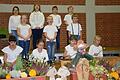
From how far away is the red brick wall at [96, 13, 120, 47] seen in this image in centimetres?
1361

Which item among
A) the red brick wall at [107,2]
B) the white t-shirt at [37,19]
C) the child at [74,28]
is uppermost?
the red brick wall at [107,2]

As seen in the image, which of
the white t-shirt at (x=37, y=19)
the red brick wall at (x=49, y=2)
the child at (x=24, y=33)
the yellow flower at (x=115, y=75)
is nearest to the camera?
the yellow flower at (x=115, y=75)

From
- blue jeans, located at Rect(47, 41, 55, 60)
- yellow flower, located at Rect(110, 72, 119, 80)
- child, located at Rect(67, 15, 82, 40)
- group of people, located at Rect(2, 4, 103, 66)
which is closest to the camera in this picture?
yellow flower, located at Rect(110, 72, 119, 80)

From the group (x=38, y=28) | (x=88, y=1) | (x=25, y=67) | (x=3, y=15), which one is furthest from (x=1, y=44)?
(x=25, y=67)

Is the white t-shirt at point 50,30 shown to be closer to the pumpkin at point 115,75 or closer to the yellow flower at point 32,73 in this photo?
the pumpkin at point 115,75

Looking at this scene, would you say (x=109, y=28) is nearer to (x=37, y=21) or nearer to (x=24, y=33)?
(x=37, y=21)

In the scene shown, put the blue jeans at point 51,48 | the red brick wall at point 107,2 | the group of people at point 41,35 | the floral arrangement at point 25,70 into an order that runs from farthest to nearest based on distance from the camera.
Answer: the red brick wall at point 107,2
the blue jeans at point 51,48
the group of people at point 41,35
the floral arrangement at point 25,70

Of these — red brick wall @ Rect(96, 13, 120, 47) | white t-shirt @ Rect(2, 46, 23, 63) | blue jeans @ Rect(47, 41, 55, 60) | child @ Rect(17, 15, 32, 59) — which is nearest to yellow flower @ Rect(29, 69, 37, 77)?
white t-shirt @ Rect(2, 46, 23, 63)

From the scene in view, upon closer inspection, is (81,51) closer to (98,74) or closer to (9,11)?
(98,74)

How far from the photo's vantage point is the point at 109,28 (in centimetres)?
1377

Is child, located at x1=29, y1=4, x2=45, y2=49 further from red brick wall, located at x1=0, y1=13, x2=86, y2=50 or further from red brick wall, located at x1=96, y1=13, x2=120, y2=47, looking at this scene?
red brick wall, located at x1=96, y1=13, x2=120, y2=47

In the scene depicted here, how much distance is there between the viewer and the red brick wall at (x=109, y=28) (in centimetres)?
1361

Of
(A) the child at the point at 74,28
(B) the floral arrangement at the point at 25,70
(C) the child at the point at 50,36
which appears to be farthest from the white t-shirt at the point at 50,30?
(B) the floral arrangement at the point at 25,70

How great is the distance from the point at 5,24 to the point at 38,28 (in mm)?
2358
